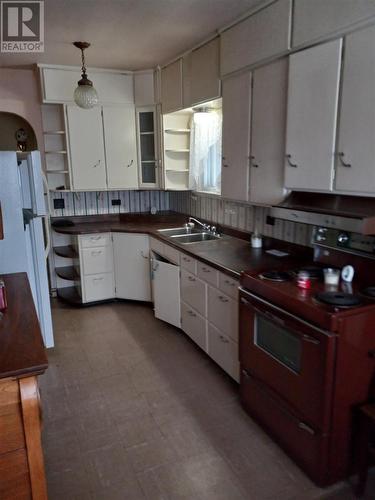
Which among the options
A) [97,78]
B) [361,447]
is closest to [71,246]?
[97,78]

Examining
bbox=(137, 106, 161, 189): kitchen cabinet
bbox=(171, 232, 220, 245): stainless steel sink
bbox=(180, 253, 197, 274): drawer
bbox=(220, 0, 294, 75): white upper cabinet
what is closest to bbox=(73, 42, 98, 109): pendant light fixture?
bbox=(137, 106, 161, 189): kitchen cabinet

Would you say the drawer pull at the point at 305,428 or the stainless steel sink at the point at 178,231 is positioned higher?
the stainless steel sink at the point at 178,231

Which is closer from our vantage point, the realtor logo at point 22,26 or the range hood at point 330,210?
the range hood at point 330,210

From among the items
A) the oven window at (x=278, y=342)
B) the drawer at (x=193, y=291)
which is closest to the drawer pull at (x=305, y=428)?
the oven window at (x=278, y=342)

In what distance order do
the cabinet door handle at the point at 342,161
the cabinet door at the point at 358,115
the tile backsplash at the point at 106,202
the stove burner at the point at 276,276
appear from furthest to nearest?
the tile backsplash at the point at 106,202 → the stove burner at the point at 276,276 → the cabinet door handle at the point at 342,161 → the cabinet door at the point at 358,115

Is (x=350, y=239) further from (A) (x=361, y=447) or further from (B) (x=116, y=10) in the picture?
(B) (x=116, y=10)

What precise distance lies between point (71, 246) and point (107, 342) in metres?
1.56

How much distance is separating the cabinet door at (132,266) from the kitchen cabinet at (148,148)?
0.70 meters

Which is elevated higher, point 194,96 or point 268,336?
point 194,96

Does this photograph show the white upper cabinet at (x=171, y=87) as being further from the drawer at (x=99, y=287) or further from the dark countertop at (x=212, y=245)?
the drawer at (x=99, y=287)

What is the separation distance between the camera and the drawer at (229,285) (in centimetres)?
236

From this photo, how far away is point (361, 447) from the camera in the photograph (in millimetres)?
1703

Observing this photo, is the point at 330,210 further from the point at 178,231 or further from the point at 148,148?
the point at 148,148

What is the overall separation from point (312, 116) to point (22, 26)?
2.12 meters
